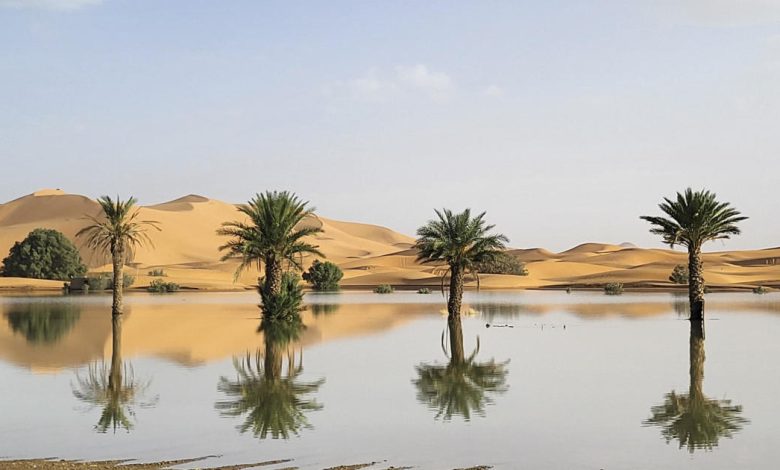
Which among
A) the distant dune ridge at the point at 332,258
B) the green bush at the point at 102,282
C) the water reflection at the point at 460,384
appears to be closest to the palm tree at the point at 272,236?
the water reflection at the point at 460,384

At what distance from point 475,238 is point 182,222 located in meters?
121

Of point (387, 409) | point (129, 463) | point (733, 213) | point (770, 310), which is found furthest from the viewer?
point (770, 310)

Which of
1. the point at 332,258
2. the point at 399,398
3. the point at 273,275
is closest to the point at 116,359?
the point at 399,398

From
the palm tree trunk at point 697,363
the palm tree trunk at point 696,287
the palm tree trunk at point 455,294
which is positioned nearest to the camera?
the palm tree trunk at point 697,363

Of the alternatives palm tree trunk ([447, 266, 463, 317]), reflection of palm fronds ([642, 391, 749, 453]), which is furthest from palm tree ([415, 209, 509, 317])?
reflection of palm fronds ([642, 391, 749, 453])

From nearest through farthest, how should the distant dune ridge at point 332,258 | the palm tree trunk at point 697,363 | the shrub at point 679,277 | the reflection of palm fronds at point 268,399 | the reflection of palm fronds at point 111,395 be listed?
the reflection of palm fronds at point 268,399
the reflection of palm fronds at point 111,395
the palm tree trunk at point 697,363
the shrub at point 679,277
the distant dune ridge at point 332,258

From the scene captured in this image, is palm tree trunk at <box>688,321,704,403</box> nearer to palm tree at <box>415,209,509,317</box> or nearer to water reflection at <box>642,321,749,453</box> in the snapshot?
water reflection at <box>642,321,749,453</box>

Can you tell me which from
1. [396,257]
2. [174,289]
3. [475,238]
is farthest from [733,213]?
[396,257]

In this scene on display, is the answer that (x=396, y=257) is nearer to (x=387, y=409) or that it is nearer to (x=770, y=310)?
(x=770, y=310)

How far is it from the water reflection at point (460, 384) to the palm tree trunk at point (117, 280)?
19714 mm

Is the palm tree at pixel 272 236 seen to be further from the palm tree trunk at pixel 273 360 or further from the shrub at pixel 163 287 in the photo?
the shrub at pixel 163 287

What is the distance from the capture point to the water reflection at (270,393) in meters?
12.3

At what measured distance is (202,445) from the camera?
35.6 ft

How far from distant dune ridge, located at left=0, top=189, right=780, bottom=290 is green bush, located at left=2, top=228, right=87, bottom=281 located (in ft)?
14.8
